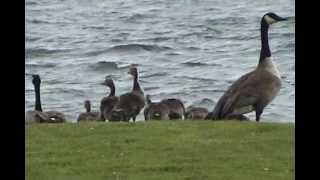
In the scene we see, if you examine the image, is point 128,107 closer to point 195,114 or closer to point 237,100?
point 195,114

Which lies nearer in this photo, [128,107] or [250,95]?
[250,95]

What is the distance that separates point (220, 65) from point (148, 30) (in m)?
7.69

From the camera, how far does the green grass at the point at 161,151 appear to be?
24.6 ft

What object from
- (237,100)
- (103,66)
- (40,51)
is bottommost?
(103,66)

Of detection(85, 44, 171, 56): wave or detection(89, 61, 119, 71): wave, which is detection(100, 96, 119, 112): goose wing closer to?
detection(89, 61, 119, 71): wave

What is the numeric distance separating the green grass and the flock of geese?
Answer: 1.67m

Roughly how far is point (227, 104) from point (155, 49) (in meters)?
17.9

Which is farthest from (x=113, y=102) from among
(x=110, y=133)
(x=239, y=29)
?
(x=239, y=29)

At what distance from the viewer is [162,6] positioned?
1583 inches

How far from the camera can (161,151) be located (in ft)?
27.6

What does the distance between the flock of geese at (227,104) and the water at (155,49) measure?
4197mm

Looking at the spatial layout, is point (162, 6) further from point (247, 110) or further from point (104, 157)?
point (104, 157)

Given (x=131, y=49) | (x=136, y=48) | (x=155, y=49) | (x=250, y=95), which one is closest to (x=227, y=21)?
(x=155, y=49)

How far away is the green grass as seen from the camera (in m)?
7.49
